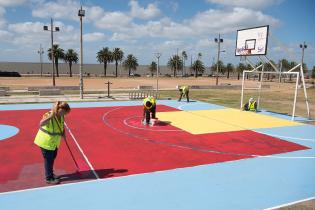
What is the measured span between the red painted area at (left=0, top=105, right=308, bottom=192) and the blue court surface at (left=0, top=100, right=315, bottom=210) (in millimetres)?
576

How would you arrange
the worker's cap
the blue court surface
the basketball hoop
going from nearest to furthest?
the blue court surface, the worker's cap, the basketball hoop

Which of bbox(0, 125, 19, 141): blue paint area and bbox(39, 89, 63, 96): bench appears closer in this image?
bbox(0, 125, 19, 141): blue paint area

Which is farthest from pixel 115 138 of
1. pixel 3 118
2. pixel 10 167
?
pixel 3 118

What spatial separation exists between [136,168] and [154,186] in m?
1.56

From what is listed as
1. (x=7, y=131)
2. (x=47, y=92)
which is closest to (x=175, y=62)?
(x=47, y=92)

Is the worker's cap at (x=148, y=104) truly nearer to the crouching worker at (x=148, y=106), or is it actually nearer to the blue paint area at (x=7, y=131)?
the crouching worker at (x=148, y=106)

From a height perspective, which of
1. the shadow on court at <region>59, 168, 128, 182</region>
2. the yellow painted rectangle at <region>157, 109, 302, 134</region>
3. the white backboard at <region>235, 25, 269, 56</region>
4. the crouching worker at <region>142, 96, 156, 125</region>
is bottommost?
the shadow on court at <region>59, 168, 128, 182</region>

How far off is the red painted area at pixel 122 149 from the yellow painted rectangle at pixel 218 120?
1052 millimetres

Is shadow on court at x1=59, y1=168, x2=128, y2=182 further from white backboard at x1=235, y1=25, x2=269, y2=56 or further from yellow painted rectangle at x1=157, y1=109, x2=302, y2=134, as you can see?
white backboard at x1=235, y1=25, x2=269, y2=56

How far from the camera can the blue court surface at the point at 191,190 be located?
7438 millimetres

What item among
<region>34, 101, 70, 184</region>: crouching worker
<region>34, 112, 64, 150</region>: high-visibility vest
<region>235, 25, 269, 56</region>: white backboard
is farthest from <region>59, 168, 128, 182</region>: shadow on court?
<region>235, 25, 269, 56</region>: white backboard

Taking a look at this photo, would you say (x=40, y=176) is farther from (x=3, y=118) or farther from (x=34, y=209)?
(x=3, y=118)

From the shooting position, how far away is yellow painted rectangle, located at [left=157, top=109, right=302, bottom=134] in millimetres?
16750

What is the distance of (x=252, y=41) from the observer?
72.7 ft
